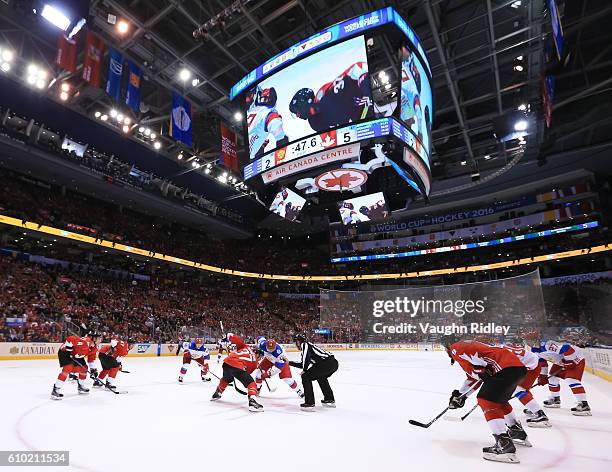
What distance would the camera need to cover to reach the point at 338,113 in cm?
1005

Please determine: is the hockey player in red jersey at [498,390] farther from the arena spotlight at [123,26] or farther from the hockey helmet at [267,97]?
the arena spotlight at [123,26]

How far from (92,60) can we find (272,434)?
12.9m

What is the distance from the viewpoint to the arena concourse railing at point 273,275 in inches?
921

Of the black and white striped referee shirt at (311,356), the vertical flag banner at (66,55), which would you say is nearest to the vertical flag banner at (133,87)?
the vertical flag banner at (66,55)

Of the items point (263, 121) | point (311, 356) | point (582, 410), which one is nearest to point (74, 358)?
point (311, 356)

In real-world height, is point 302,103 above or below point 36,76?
below

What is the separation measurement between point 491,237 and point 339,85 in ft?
95.7

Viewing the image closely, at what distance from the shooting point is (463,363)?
15.6 feet

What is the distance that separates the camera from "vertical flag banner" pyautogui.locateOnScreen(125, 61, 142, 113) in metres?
13.7

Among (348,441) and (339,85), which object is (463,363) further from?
(339,85)

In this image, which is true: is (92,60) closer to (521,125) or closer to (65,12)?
(65,12)

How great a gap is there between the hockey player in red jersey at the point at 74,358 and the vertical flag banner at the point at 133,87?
9.12m

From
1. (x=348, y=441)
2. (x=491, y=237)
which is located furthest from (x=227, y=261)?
(x=348, y=441)

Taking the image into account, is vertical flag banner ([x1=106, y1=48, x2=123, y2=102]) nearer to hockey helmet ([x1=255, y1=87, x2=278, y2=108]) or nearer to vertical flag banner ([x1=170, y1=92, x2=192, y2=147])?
vertical flag banner ([x1=170, y1=92, x2=192, y2=147])
